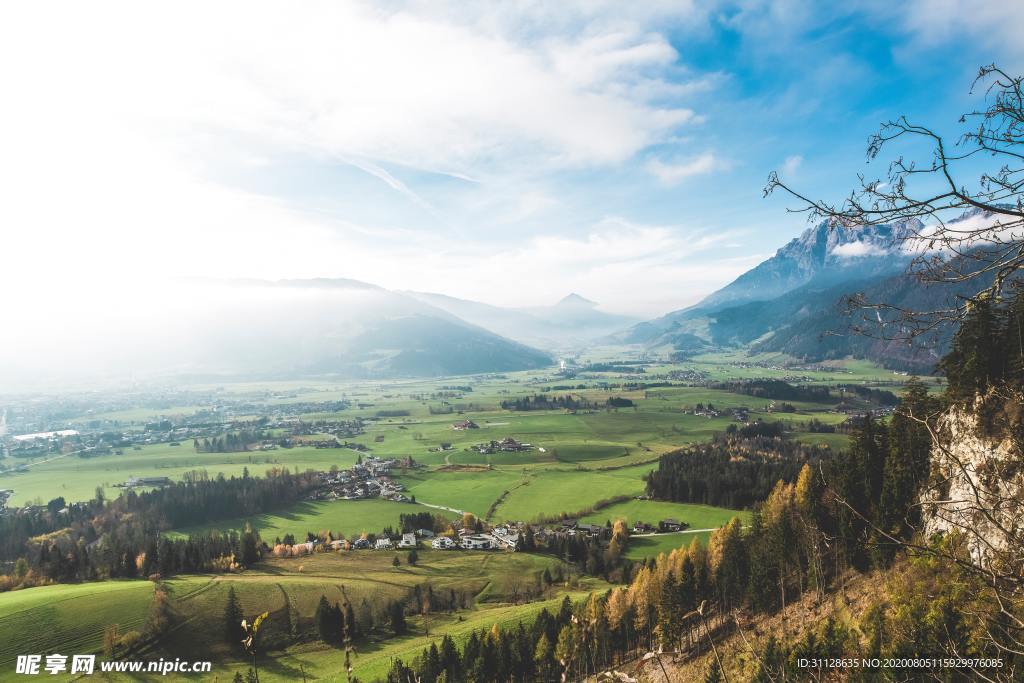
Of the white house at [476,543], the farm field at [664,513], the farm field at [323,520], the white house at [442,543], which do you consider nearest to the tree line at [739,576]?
the white house at [476,543]

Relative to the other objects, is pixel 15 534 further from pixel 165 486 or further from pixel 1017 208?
pixel 1017 208

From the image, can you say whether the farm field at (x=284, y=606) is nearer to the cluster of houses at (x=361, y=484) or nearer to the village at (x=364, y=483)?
the cluster of houses at (x=361, y=484)

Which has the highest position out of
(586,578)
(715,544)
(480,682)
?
(715,544)

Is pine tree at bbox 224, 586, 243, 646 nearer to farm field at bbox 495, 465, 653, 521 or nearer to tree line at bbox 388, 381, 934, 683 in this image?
tree line at bbox 388, 381, 934, 683

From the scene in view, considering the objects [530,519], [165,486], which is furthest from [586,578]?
[165,486]

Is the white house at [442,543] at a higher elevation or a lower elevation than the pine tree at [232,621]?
lower

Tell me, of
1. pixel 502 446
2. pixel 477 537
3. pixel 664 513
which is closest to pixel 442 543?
pixel 477 537

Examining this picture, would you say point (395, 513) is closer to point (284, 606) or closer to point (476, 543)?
point (476, 543)
